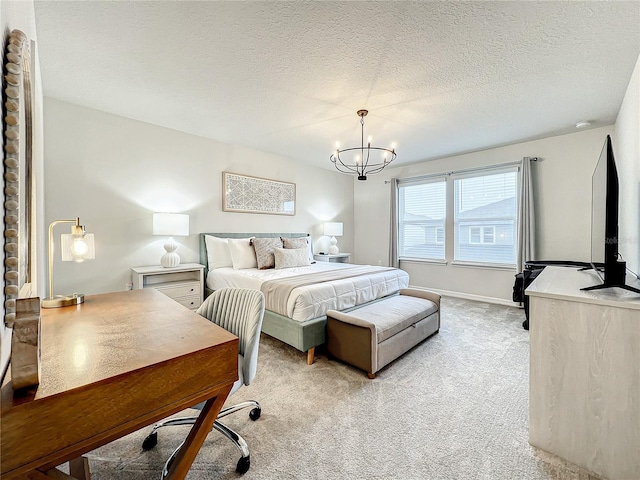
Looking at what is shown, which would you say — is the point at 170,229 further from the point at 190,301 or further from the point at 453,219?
the point at 453,219

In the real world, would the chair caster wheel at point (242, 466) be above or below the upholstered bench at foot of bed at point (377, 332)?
below

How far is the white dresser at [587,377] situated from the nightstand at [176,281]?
3476 millimetres

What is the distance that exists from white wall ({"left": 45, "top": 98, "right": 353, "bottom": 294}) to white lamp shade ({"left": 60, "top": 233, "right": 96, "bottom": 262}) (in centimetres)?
186

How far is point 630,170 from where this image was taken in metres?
2.55

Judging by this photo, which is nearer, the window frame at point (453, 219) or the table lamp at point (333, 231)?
the window frame at point (453, 219)

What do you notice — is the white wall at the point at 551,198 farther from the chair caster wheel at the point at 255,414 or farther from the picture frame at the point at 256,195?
the chair caster wheel at the point at 255,414

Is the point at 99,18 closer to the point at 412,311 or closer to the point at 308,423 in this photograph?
the point at 308,423

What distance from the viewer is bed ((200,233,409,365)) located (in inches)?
98.6

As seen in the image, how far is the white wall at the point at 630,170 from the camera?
2225 mm

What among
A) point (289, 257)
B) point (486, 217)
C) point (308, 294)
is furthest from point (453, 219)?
point (308, 294)

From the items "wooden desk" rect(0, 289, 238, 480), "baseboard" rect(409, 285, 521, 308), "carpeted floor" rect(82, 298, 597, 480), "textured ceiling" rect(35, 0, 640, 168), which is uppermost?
"textured ceiling" rect(35, 0, 640, 168)

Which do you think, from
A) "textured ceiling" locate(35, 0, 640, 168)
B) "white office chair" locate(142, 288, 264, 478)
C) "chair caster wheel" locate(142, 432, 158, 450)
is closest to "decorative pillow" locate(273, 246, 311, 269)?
"textured ceiling" locate(35, 0, 640, 168)

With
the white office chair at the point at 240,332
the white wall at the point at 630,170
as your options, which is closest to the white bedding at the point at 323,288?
the white office chair at the point at 240,332

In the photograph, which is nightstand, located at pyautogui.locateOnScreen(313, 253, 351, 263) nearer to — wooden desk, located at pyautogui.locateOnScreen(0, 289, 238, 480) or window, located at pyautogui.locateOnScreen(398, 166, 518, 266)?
window, located at pyautogui.locateOnScreen(398, 166, 518, 266)
